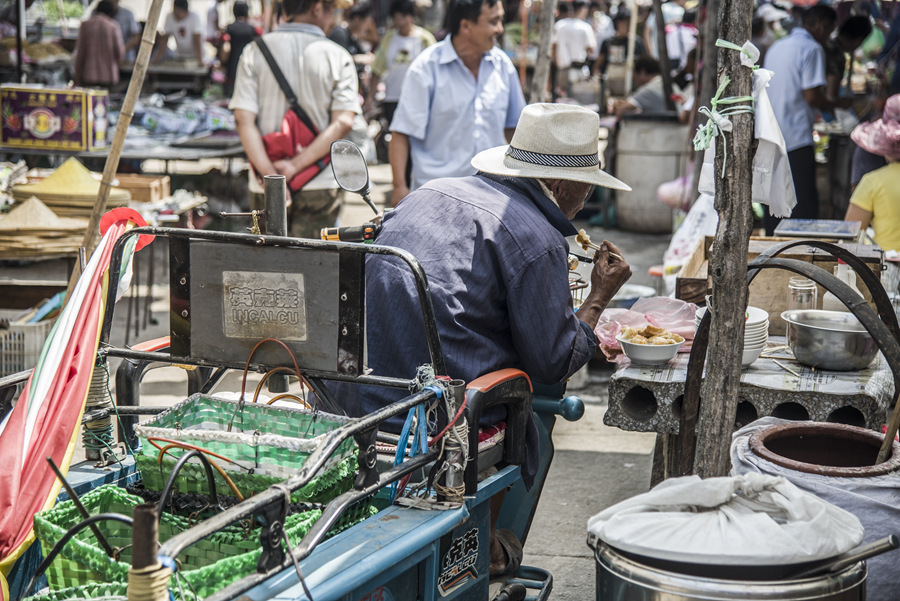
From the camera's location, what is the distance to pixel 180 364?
2449mm

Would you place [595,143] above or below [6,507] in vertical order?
above

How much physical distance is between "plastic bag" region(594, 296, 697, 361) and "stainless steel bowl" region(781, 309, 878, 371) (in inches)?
15.2

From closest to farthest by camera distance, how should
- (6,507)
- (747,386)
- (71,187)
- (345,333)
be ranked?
(6,507) → (345,333) → (747,386) → (71,187)

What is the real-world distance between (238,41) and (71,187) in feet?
20.3

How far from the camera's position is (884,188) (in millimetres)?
4762

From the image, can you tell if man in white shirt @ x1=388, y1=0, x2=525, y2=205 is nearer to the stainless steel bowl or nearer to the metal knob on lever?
the metal knob on lever

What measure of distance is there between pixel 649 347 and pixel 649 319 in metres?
0.40

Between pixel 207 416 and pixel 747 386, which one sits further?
pixel 747 386

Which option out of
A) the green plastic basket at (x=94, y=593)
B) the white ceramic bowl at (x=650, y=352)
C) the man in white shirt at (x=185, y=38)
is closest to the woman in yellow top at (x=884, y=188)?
the white ceramic bowl at (x=650, y=352)

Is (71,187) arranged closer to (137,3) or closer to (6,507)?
(6,507)

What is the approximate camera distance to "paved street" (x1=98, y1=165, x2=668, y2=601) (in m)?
3.49

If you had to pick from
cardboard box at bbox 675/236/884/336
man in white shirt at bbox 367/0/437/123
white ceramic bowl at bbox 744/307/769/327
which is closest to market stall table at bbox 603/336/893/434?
white ceramic bowl at bbox 744/307/769/327

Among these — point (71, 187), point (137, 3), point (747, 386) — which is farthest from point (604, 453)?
point (137, 3)

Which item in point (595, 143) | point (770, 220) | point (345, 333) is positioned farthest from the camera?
point (770, 220)
